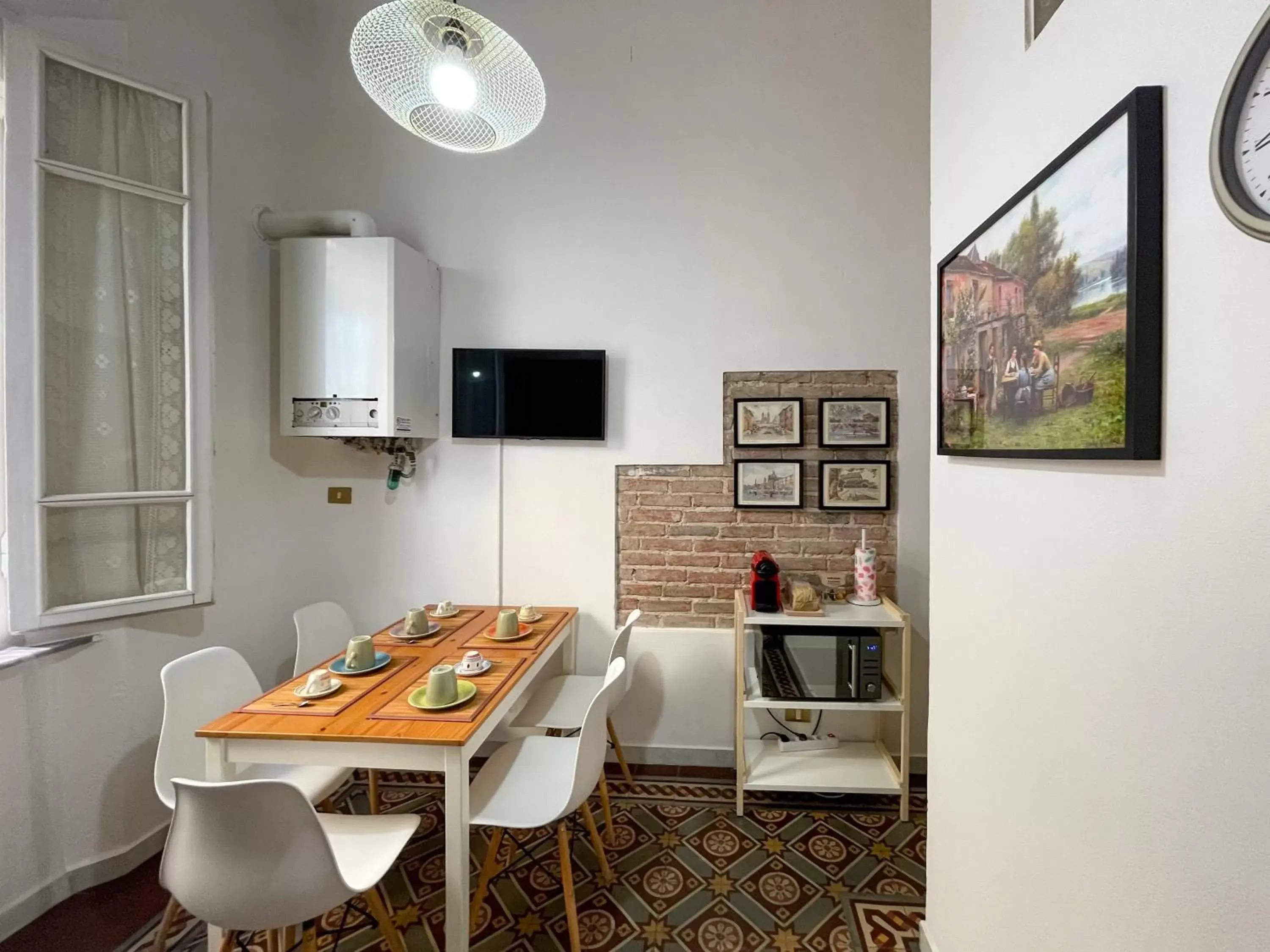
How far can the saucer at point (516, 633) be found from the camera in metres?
2.10

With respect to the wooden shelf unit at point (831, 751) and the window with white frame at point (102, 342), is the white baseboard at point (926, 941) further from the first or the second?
the window with white frame at point (102, 342)

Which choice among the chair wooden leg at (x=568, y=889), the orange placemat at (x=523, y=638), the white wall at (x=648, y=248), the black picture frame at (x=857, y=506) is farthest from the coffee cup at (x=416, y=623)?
the black picture frame at (x=857, y=506)

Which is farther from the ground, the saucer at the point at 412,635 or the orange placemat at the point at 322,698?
the saucer at the point at 412,635

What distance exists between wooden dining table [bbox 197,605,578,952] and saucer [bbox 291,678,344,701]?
0.01 meters

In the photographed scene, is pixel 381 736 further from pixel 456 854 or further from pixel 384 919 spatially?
pixel 384 919

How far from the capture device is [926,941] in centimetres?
154

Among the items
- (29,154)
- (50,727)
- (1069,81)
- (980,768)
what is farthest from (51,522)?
(1069,81)

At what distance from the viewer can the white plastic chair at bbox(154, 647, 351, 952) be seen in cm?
157

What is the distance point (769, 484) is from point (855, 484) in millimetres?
405

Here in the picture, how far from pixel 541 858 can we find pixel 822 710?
1.40m

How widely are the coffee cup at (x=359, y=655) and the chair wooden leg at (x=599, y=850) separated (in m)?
0.89

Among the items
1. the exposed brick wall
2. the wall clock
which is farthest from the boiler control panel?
the wall clock

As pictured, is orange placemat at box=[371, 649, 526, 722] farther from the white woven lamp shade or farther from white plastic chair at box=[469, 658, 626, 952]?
the white woven lamp shade

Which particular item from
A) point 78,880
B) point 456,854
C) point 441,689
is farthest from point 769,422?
point 78,880
